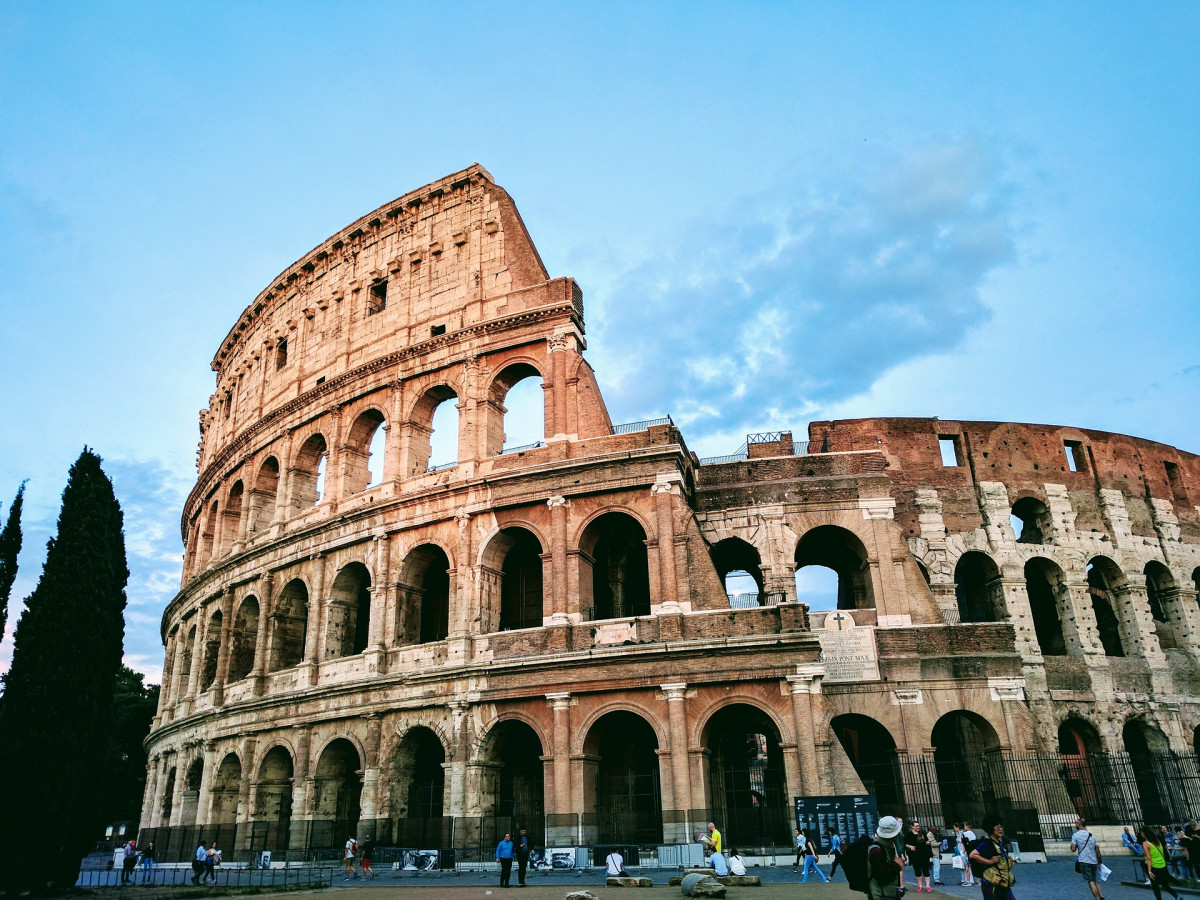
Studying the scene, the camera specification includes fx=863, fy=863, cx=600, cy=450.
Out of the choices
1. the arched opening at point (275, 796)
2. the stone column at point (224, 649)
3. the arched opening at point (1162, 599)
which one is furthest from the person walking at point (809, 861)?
the stone column at point (224, 649)

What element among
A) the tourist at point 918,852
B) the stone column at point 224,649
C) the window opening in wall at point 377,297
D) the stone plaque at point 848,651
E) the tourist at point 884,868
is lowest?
the tourist at point 918,852

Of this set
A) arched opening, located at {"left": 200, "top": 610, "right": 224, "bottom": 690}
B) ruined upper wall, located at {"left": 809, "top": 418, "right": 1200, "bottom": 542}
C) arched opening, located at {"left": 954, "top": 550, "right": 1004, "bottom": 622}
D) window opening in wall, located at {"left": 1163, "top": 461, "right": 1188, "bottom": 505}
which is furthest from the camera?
window opening in wall, located at {"left": 1163, "top": 461, "right": 1188, "bottom": 505}

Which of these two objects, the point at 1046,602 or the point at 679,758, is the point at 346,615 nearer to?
the point at 679,758

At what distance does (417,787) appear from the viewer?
66.8 feet

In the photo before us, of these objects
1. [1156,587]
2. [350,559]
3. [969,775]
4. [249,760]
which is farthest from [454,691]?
[1156,587]

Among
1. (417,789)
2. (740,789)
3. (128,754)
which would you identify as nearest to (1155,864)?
(740,789)

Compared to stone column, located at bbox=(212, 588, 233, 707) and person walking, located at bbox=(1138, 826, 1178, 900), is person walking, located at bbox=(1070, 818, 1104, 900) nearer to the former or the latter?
person walking, located at bbox=(1138, 826, 1178, 900)

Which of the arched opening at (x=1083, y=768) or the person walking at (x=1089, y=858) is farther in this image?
the arched opening at (x=1083, y=768)

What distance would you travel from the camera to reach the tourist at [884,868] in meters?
6.35

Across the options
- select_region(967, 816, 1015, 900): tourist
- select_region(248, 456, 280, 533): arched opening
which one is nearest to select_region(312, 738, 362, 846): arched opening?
select_region(248, 456, 280, 533): arched opening

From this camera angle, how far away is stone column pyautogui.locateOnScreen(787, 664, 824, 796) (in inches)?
640

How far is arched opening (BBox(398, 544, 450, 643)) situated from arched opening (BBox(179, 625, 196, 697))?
9.86 metres

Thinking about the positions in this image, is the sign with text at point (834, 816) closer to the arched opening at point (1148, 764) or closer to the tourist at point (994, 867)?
the tourist at point (994, 867)

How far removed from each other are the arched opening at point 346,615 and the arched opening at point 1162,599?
72.1 feet
